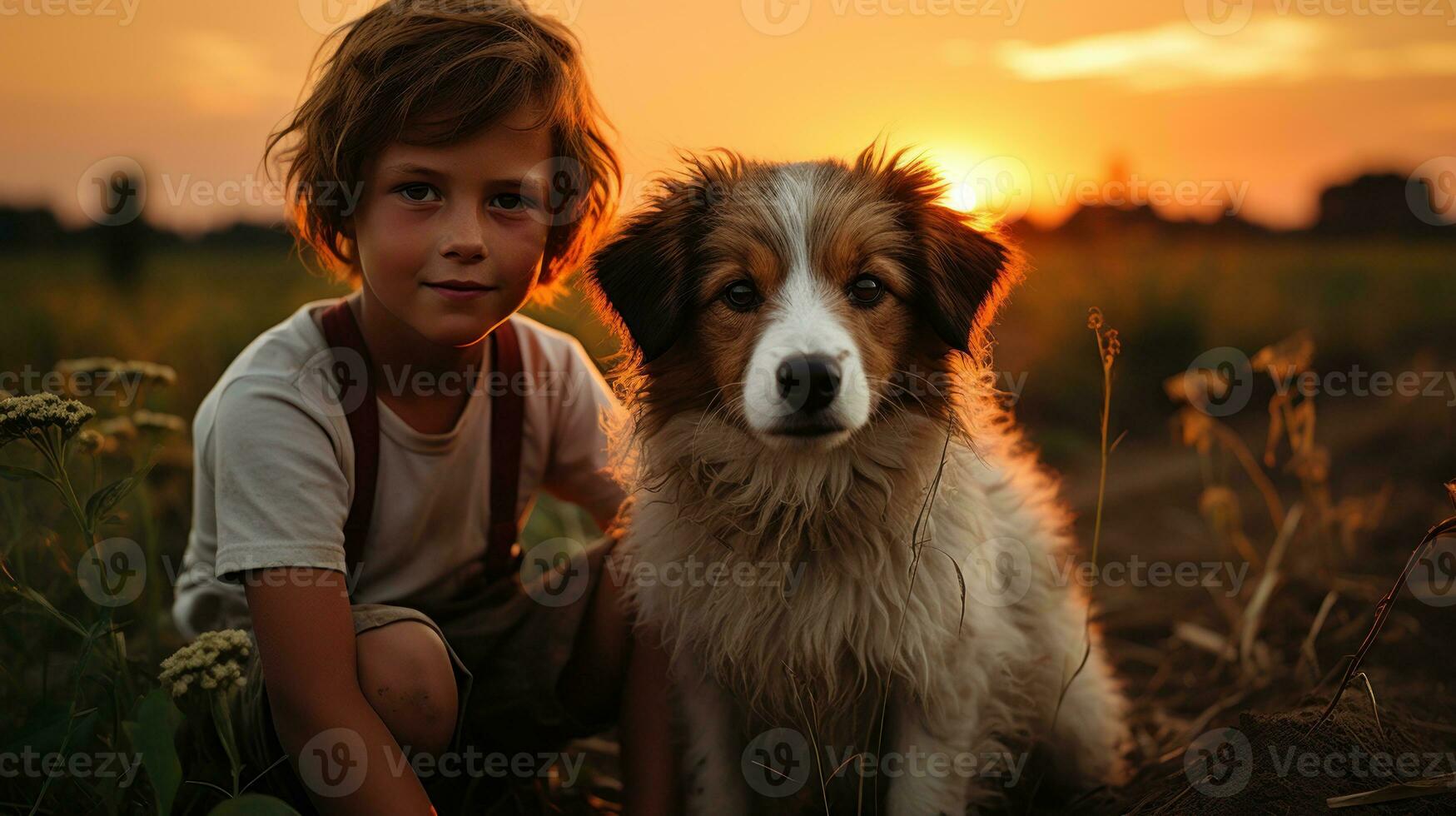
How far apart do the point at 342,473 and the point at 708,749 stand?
4.13 ft

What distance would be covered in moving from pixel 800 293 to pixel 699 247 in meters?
0.36

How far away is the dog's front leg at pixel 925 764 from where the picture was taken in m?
2.63

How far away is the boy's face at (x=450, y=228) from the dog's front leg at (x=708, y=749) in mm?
1147

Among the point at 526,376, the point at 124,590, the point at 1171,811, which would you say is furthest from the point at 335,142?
the point at 1171,811

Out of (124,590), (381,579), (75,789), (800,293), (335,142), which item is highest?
(335,142)

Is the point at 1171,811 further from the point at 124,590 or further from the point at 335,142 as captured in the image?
the point at 124,590

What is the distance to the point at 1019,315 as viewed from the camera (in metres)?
8.96

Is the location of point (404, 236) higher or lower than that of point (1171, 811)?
higher
